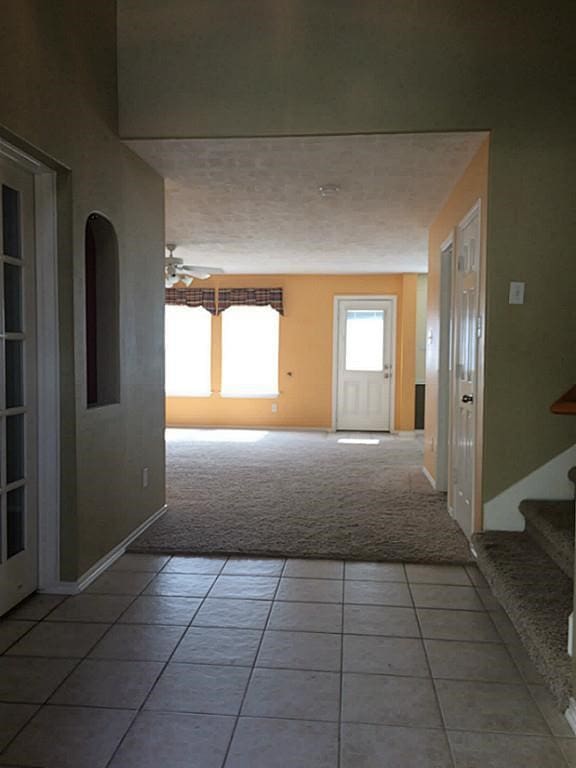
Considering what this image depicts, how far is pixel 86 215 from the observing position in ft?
9.15

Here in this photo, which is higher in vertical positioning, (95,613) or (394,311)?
(394,311)

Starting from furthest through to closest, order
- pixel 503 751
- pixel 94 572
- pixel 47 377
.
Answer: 1. pixel 94 572
2. pixel 47 377
3. pixel 503 751

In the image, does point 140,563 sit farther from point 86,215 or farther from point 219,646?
point 86,215

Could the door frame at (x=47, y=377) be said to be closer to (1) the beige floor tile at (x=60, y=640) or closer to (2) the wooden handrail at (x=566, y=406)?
(1) the beige floor tile at (x=60, y=640)

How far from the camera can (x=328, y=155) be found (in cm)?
332

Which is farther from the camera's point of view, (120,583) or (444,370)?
(444,370)

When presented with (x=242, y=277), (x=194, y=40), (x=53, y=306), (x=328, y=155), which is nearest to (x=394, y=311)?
(x=242, y=277)

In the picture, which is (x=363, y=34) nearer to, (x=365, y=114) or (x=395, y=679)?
(x=365, y=114)

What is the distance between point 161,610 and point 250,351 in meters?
6.09

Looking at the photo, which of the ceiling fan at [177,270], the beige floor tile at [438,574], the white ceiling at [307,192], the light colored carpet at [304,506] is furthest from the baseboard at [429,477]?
the ceiling fan at [177,270]

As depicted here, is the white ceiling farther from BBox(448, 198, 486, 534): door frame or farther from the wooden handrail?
the wooden handrail

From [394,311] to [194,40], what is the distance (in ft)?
18.1

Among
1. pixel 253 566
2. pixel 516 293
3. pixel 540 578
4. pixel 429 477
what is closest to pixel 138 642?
pixel 253 566

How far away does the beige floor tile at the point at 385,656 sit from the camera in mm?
2082
